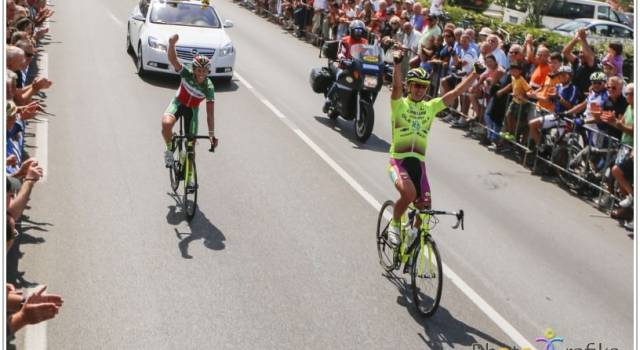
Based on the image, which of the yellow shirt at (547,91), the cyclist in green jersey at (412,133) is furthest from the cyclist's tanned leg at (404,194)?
the yellow shirt at (547,91)

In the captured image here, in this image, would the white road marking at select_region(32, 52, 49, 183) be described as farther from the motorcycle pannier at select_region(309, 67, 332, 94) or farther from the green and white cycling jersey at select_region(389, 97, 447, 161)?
the motorcycle pannier at select_region(309, 67, 332, 94)

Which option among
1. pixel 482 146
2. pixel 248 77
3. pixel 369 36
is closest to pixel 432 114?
pixel 482 146

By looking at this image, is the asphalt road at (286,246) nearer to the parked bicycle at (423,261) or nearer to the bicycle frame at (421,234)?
the parked bicycle at (423,261)

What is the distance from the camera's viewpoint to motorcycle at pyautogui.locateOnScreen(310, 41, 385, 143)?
569 inches

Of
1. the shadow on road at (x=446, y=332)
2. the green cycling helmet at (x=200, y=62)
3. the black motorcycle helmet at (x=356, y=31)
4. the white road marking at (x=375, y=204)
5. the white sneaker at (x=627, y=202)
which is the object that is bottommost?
the white road marking at (x=375, y=204)

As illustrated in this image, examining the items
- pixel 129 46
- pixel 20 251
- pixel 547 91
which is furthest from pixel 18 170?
pixel 129 46

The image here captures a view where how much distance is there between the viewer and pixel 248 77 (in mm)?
19312

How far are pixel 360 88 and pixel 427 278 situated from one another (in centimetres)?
742

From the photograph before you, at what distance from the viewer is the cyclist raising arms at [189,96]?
33.4ft

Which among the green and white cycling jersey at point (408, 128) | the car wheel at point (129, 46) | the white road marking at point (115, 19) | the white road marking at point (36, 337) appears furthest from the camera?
the white road marking at point (115, 19)

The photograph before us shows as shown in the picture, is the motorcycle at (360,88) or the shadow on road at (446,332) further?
the motorcycle at (360,88)

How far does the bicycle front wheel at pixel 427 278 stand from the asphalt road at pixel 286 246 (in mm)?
148

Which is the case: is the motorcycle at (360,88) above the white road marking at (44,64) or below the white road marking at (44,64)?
above

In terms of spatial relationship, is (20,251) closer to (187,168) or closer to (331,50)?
(187,168)
